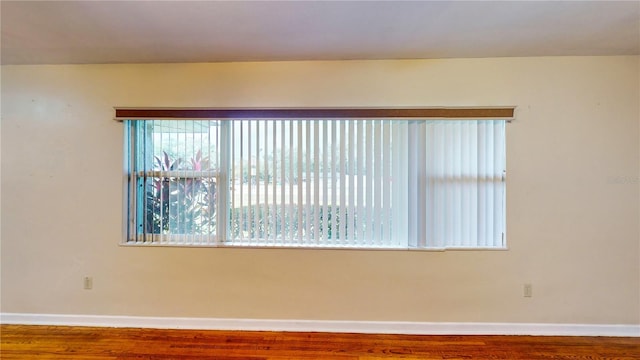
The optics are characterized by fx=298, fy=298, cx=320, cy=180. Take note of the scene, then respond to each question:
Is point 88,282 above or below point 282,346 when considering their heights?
above

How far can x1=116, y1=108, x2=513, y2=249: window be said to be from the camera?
8.01 ft

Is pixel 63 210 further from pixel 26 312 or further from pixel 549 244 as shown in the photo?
pixel 549 244

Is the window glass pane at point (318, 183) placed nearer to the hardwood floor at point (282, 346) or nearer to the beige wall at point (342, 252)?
the beige wall at point (342, 252)

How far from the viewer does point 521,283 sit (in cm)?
242

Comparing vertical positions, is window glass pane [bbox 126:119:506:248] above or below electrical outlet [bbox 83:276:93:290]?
above

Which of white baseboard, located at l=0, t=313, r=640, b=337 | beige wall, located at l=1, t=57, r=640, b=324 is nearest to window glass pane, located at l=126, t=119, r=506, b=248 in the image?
beige wall, located at l=1, t=57, r=640, b=324

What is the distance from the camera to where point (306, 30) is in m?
1.95

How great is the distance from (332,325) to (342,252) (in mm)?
607

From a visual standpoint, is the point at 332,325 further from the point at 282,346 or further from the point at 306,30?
the point at 306,30

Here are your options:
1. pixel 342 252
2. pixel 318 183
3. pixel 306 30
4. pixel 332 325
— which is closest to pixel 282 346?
pixel 332 325

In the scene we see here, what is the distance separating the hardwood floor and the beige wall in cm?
16

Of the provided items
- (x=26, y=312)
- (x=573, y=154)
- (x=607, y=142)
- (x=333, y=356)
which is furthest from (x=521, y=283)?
(x=26, y=312)

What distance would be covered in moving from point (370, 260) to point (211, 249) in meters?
1.35

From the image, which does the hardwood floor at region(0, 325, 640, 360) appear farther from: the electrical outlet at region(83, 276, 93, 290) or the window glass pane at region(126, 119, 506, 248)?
the window glass pane at region(126, 119, 506, 248)
